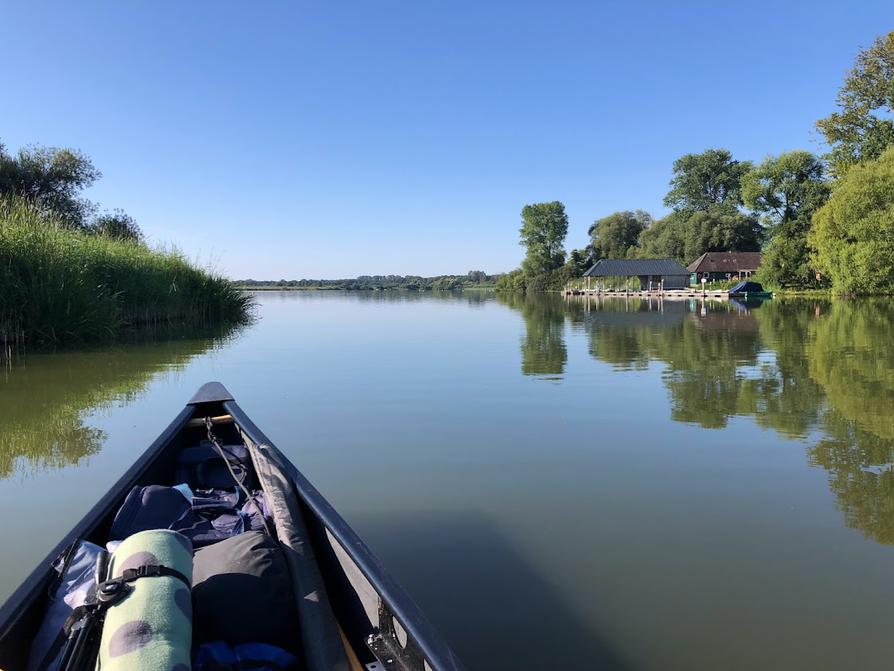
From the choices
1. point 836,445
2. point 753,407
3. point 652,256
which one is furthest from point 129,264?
point 652,256

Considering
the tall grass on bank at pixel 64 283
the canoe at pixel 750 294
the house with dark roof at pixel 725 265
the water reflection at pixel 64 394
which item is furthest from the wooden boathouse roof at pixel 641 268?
the water reflection at pixel 64 394

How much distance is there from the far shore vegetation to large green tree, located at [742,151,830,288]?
130ft

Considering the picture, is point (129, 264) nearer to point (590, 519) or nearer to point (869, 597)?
point (590, 519)

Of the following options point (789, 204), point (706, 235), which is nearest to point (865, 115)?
point (789, 204)

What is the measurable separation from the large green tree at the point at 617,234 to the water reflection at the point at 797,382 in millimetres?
59661

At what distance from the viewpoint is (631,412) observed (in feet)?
22.3

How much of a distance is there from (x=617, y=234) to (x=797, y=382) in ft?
234

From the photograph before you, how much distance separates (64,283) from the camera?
12.0 metres

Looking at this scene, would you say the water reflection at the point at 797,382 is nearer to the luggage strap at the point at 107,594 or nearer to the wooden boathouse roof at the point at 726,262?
the luggage strap at the point at 107,594

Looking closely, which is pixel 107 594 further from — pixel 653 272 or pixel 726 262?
pixel 726 262

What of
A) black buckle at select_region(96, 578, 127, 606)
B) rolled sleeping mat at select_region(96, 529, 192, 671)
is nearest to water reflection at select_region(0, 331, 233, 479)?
rolled sleeping mat at select_region(96, 529, 192, 671)

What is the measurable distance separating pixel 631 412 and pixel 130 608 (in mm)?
5923

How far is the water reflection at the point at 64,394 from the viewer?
5.42m

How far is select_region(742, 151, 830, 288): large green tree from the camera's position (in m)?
44.2
